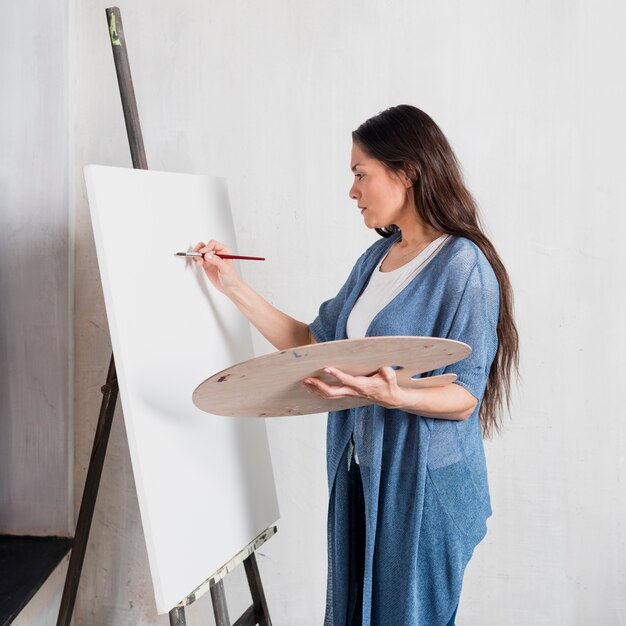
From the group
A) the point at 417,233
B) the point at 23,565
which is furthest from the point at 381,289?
the point at 23,565

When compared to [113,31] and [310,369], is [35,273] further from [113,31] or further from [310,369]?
[310,369]

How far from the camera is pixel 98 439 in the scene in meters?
1.63

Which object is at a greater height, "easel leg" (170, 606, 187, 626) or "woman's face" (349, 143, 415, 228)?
"woman's face" (349, 143, 415, 228)

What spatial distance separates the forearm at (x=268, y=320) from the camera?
154 cm

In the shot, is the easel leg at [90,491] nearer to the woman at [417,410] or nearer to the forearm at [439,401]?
the woman at [417,410]

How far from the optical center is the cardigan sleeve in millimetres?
1242

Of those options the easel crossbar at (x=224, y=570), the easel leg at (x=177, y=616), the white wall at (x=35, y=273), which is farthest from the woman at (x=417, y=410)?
the white wall at (x=35, y=273)

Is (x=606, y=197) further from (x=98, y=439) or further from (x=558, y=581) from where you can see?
(x=98, y=439)

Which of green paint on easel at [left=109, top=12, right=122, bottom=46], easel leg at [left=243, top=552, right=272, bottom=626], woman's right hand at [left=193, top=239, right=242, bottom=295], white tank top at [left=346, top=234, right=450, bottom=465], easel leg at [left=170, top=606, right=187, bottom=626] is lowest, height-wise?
easel leg at [left=243, top=552, right=272, bottom=626]

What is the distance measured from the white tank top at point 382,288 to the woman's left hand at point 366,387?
0.24m

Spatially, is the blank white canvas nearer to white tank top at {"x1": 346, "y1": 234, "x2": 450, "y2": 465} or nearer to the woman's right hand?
the woman's right hand

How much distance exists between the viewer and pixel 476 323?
1.24 m

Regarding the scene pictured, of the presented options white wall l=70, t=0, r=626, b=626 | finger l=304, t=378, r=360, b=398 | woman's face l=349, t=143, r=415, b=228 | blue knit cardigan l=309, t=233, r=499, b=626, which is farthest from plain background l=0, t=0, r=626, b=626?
finger l=304, t=378, r=360, b=398

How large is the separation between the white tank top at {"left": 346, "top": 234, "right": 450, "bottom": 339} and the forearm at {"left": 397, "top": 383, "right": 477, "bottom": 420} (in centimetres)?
21
